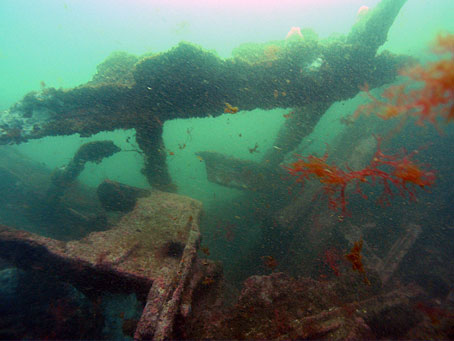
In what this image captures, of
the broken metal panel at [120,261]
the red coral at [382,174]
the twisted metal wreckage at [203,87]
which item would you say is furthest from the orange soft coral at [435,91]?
the broken metal panel at [120,261]

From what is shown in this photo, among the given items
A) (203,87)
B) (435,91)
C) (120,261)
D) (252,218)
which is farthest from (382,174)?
(252,218)

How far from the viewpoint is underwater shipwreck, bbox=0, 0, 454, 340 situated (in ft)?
10.6

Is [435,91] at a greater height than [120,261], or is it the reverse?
[435,91]

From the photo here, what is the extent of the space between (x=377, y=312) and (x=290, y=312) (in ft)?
5.63

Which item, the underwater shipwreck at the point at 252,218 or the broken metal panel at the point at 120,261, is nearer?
the broken metal panel at the point at 120,261

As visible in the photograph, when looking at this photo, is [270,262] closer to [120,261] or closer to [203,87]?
[120,261]

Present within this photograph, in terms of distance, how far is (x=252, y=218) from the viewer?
9633 millimetres

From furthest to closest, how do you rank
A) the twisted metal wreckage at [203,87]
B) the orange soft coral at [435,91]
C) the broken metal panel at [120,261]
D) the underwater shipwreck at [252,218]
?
the twisted metal wreckage at [203,87]
the underwater shipwreck at [252,218]
the broken metal panel at [120,261]
the orange soft coral at [435,91]

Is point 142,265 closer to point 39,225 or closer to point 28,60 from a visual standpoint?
point 39,225

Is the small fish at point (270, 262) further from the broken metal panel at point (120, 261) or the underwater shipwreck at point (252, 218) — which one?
the broken metal panel at point (120, 261)

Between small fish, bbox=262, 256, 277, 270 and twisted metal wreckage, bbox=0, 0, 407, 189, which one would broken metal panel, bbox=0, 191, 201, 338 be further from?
twisted metal wreckage, bbox=0, 0, 407, 189

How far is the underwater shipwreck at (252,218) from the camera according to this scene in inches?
127

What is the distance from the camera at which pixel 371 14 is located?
24.1 ft

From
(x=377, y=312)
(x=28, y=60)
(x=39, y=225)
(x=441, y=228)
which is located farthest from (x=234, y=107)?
(x=28, y=60)
